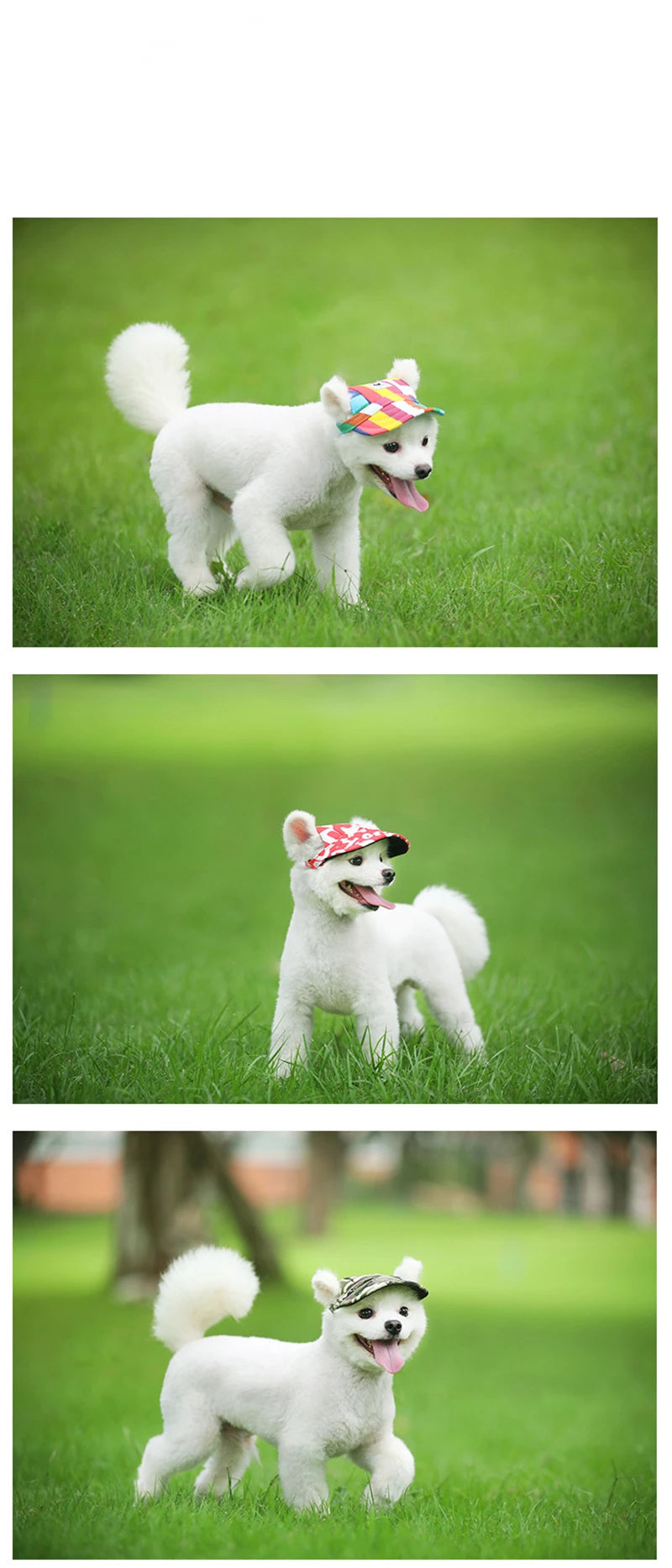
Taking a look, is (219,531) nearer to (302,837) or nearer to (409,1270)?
(302,837)

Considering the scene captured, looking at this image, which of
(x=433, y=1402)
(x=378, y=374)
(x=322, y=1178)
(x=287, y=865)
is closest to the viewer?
(x=378, y=374)

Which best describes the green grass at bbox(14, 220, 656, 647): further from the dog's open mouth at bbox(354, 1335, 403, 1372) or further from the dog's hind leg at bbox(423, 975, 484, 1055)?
the dog's open mouth at bbox(354, 1335, 403, 1372)

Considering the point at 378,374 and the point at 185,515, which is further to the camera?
the point at 378,374

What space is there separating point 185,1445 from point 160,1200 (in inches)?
86.9

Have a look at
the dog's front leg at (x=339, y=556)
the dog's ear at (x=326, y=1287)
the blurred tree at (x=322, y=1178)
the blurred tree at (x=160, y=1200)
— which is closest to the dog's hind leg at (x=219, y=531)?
the dog's front leg at (x=339, y=556)

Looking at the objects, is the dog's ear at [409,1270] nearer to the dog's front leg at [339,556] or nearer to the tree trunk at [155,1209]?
the dog's front leg at [339,556]

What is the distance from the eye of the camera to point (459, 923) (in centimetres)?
258

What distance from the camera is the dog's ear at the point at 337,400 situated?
219cm

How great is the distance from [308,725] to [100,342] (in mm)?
1149

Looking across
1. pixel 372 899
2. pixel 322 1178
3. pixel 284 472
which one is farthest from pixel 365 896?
pixel 322 1178

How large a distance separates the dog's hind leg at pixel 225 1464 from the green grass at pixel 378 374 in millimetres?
1251

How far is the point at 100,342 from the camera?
3.28 metres

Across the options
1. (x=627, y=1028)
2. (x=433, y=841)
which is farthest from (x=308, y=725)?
(x=627, y=1028)
